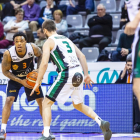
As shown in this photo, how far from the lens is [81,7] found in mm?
12281

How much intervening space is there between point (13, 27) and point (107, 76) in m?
4.17

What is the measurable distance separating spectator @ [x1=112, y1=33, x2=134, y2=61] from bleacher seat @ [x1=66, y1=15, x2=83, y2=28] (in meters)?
2.98

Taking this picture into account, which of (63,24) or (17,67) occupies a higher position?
(63,24)

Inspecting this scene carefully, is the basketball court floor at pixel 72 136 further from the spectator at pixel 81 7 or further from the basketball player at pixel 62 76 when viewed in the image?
the spectator at pixel 81 7

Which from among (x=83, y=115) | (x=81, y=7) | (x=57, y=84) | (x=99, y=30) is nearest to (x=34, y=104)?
(x=83, y=115)

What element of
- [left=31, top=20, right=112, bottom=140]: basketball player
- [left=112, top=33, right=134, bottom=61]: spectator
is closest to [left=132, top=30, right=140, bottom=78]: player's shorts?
[left=31, top=20, right=112, bottom=140]: basketball player

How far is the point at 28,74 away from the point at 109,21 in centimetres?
476

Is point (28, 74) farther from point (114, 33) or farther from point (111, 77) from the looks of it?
point (114, 33)

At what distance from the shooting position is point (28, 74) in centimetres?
636

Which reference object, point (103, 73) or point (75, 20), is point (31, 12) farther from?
point (103, 73)

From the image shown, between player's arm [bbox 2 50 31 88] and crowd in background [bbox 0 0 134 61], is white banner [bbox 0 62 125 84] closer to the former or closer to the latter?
crowd in background [bbox 0 0 134 61]

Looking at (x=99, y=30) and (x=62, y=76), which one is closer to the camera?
(x=62, y=76)

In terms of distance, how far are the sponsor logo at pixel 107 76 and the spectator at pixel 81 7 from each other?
4270 millimetres

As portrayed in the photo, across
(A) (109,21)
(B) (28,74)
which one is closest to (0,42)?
(A) (109,21)
